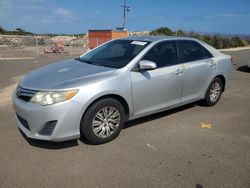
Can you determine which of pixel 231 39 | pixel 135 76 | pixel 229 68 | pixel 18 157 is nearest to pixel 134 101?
pixel 135 76

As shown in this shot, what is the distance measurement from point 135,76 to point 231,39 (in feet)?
115

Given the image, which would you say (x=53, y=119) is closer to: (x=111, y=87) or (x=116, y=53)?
(x=111, y=87)

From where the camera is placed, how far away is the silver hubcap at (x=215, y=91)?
5.91m

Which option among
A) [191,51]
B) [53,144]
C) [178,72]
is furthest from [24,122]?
[191,51]

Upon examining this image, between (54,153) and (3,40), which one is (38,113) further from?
(3,40)

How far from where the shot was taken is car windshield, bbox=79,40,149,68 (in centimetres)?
447

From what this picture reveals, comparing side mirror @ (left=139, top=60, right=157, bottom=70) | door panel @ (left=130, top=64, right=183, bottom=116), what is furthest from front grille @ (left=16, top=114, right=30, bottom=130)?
side mirror @ (left=139, top=60, right=157, bottom=70)

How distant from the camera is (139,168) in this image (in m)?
3.41

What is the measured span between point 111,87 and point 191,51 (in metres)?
2.27

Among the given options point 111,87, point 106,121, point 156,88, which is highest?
point 111,87

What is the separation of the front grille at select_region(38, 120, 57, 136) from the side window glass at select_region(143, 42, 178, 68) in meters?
1.87

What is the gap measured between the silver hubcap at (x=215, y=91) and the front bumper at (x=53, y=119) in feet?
11.2

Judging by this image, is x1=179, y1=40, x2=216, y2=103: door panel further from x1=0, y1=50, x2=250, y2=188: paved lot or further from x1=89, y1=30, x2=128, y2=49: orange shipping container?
x1=89, y1=30, x2=128, y2=49: orange shipping container

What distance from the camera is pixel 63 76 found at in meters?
3.97
